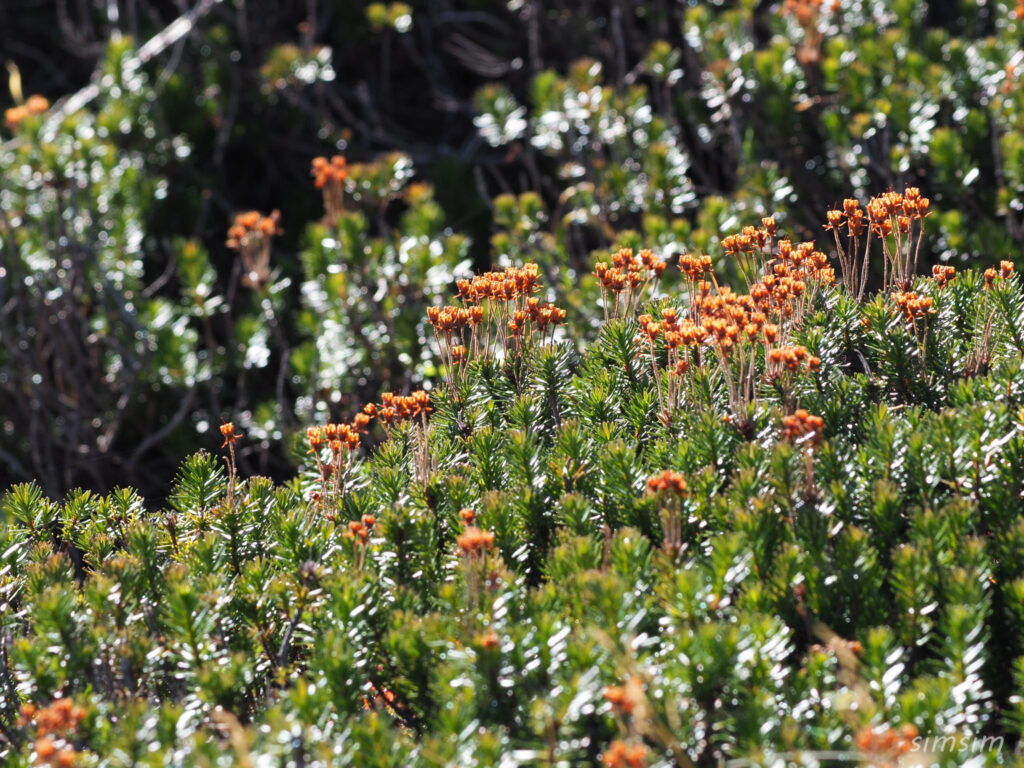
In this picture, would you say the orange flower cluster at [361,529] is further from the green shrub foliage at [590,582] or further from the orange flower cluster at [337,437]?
the orange flower cluster at [337,437]

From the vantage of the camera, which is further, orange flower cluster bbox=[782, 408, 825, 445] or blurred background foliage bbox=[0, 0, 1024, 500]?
blurred background foliage bbox=[0, 0, 1024, 500]

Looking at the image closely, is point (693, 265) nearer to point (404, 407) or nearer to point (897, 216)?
point (897, 216)

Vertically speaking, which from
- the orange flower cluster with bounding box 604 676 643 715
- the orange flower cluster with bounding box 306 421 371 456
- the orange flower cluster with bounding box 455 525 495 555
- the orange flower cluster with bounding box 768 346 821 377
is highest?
the orange flower cluster with bounding box 306 421 371 456

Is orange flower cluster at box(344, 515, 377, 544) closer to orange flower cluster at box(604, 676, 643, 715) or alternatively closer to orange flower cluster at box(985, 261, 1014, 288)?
orange flower cluster at box(604, 676, 643, 715)

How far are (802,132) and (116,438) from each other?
3.86 metres

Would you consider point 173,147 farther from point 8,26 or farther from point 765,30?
point 765,30

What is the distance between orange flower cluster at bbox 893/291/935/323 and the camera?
7.57 ft

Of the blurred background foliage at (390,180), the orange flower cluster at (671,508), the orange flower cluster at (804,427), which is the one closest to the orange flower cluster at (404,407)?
the orange flower cluster at (671,508)

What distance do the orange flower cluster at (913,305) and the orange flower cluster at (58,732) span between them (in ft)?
6.27

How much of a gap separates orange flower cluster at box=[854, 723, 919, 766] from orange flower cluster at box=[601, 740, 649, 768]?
12.4 inches

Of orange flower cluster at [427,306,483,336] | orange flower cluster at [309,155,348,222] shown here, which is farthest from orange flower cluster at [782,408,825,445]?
orange flower cluster at [309,155,348,222]

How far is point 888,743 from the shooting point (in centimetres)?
142

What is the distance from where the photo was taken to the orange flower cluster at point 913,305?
90.9 inches

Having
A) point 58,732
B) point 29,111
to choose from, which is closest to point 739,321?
point 58,732
